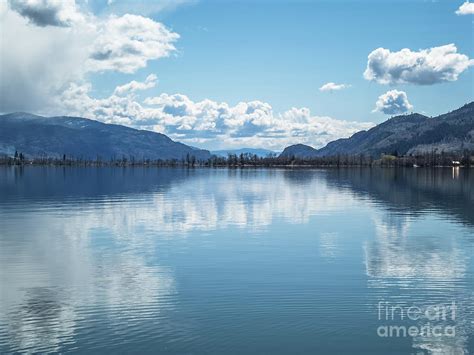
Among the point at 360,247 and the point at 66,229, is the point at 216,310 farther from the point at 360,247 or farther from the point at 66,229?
the point at 66,229

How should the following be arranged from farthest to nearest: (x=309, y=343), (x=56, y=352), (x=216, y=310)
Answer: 1. (x=216, y=310)
2. (x=309, y=343)
3. (x=56, y=352)

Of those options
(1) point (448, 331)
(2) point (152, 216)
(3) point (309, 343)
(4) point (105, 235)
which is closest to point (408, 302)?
(1) point (448, 331)

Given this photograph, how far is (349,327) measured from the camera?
2764cm

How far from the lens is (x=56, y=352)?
24.0 meters

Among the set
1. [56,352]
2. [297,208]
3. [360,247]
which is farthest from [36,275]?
[297,208]

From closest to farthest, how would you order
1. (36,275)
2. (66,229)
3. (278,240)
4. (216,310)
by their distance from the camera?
(216,310)
(36,275)
(278,240)
(66,229)

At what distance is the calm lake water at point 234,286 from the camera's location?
84.9 ft

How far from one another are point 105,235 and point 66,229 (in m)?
7.61

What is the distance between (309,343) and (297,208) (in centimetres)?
6740

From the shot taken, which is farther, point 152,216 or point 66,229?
→ point 152,216

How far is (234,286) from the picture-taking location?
3597 centimetres

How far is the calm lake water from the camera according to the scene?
2589 cm

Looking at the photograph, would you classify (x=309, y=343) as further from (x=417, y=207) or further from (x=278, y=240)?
(x=417, y=207)

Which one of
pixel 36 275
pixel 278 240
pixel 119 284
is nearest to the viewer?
pixel 119 284
